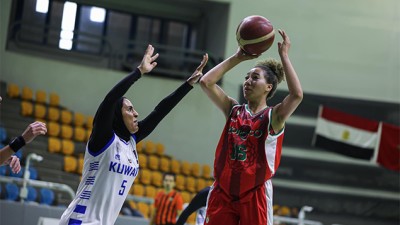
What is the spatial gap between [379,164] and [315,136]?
1494 mm

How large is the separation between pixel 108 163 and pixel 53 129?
9.40 m

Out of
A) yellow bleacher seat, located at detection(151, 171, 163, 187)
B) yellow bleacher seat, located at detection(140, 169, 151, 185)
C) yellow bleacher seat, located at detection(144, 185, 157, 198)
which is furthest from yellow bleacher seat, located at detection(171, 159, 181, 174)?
yellow bleacher seat, located at detection(144, 185, 157, 198)

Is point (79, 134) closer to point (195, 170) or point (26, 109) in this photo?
point (26, 109)

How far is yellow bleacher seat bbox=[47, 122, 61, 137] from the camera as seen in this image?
13.8m

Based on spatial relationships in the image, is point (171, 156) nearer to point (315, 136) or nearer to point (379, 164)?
point (315, 136)

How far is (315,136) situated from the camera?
50.9 ft

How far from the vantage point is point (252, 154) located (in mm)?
4648

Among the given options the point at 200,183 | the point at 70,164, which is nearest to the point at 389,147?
the point at 200,183

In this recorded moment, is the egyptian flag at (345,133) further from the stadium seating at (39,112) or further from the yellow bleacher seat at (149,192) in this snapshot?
the stadium seating at (39,112)

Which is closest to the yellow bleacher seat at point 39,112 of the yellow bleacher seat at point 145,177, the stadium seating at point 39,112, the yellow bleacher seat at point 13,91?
the stadium seating at point 39,112

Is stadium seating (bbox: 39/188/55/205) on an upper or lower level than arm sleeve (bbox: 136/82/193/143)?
lower

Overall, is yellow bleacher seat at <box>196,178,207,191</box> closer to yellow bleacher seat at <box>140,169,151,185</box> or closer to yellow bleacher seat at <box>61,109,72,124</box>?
yellow bleacher seat at <box>140,169,151,185</box>

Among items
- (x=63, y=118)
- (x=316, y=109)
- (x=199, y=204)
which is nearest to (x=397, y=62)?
(x=316, y=109)

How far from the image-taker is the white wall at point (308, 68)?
49.5ft
